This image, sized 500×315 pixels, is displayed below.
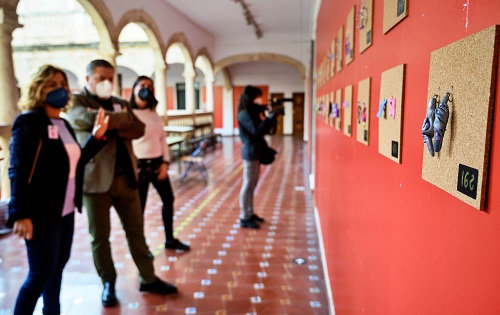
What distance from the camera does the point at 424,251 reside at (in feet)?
2.79

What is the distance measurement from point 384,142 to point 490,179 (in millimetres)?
665

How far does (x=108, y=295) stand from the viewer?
275 centimetres

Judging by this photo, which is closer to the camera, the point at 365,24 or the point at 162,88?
the point at 365,24

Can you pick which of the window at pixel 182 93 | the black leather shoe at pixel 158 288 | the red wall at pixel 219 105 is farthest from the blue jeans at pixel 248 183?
the window at pixel 182 93

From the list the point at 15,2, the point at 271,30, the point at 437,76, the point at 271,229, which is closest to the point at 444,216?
the point at 437,76

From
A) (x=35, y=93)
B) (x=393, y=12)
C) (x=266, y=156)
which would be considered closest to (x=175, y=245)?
(x=266, y=156)

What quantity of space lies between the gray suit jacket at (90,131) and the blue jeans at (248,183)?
76.7 inches

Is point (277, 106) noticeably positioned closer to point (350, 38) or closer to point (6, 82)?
point (350, 38)

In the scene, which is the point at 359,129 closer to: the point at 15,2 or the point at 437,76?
the point at 437,76

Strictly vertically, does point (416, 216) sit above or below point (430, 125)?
below

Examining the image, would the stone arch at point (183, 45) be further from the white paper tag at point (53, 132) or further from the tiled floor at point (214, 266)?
the white paper tag at point (53, 132)

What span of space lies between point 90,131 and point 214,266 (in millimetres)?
1708

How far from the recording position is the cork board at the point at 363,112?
4.94 feet

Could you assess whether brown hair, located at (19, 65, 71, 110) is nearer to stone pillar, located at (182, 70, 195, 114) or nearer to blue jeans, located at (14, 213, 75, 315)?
blue jeans, located at (14, 213, 75, 315)
